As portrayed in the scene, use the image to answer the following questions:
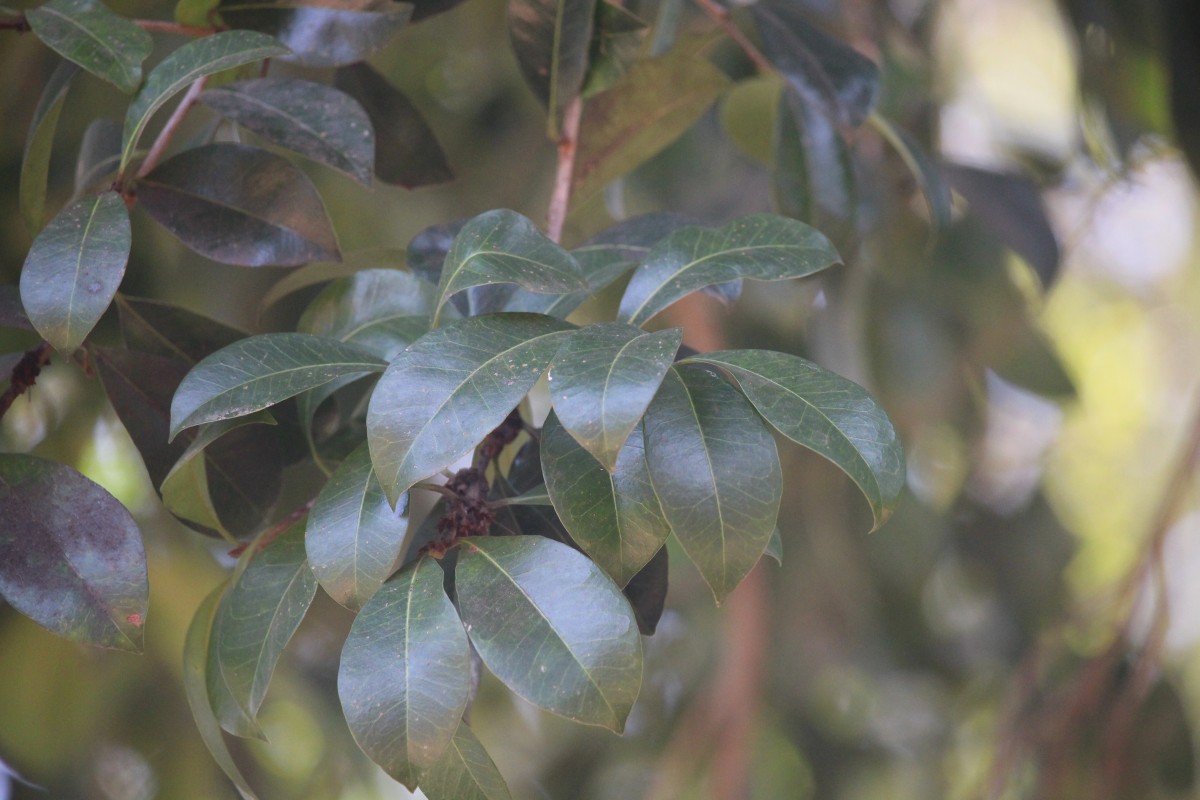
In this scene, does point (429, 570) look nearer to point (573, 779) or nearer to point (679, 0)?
point (679, 0)

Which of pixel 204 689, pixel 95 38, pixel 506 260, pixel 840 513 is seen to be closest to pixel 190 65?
pixel 95 38

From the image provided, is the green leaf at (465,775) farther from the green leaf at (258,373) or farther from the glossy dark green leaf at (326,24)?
the glossy dark green leaf at (326,24)

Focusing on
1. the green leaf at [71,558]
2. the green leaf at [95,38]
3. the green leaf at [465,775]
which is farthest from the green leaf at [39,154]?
the green leaf at [465,775]

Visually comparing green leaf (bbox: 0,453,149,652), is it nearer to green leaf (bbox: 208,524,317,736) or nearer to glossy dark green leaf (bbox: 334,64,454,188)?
green leaf (bbox: 208,524,317,736)

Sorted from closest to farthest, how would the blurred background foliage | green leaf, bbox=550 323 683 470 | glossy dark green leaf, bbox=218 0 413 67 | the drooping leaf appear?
green leaf, bbox=550 323 683 470, glossy dark green leaf, bbox=218 0 413 67, the drooping leaf, the blurred background foliage

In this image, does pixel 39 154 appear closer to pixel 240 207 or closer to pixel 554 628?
pixel 240 207

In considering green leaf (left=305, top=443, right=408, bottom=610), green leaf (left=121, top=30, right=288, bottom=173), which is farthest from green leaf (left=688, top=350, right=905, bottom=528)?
green leaf (left=121, top=30, right=288, bottom=173)
